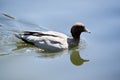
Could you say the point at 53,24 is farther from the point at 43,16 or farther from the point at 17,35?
the point at 17,35

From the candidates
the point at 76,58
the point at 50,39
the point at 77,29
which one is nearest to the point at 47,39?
the point at 50,39

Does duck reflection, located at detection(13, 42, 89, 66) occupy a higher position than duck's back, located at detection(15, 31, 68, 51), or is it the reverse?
duck's back, located at detection(15, 31, 68, 51)

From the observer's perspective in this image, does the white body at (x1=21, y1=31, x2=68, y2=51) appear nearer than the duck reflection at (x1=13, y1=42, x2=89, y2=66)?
No

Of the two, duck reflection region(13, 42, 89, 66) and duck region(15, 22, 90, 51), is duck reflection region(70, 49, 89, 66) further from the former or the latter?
duck region(15, 22, 90, 51)

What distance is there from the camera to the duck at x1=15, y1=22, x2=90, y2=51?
10.9 meters

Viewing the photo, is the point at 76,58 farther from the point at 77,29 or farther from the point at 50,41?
the point at 77,29

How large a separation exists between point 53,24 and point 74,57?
1754 millimetres

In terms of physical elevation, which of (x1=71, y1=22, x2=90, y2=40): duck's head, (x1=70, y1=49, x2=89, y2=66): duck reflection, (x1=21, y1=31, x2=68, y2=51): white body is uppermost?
(x1=71, y1=22, x2=90, y2=40): duck's head

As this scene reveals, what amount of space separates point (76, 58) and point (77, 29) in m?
1.06

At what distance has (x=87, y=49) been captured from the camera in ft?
36.4

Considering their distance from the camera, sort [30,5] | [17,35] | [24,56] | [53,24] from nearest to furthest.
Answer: [24,56] → [17,35] → [53,24] → [30,5]

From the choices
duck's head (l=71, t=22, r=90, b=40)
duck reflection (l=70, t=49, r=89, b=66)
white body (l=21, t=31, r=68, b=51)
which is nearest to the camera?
duck reflection (l=70, t=49, r=89, b=66)

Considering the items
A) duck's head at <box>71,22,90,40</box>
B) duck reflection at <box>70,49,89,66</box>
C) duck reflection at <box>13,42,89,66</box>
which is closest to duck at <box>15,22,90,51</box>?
duck's head at <box>71,22,90,40</box>

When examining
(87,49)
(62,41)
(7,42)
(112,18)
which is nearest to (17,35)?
(7,42)
